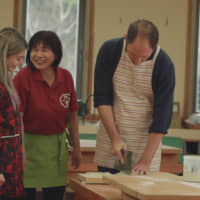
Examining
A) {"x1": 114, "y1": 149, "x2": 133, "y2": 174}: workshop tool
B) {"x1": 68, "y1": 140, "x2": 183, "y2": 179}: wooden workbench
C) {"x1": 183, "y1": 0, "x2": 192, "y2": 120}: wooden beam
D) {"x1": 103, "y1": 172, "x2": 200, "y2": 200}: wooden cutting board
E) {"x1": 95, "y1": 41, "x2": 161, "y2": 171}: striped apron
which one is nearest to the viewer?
{"x1": 103, "y1": 172, "x2": 200, "y2": 200}: wooden cutting board

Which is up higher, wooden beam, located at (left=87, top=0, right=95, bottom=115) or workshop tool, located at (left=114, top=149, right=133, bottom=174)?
wooden beam, located at (left=87, top=0, right=95, bottom=115)

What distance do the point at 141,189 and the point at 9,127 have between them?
56 centimetres

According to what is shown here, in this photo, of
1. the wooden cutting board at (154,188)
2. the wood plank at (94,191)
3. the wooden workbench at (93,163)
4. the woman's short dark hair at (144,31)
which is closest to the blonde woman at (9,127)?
the wood plank at (94,191)

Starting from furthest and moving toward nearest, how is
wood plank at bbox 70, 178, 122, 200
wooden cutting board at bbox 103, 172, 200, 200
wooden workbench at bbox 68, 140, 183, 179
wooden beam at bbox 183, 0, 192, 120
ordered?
wooden beam at bbox 183, 0, 192, 120, wooden workbench at bbox 68, 140, 183, 179, wood plank at bbox 70, 178, 122, 200, wooden cutting board at bbox 103, 172, 200, 200

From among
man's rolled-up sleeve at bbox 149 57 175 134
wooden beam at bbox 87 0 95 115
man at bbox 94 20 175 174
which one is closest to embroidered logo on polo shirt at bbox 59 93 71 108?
man at bbox 94 20 175 174

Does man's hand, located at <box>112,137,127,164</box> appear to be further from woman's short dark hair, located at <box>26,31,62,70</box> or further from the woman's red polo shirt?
woman's short dark hair, located at <box>26,31,62,70</box>

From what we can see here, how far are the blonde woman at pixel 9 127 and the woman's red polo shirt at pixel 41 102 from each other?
0.25 meters

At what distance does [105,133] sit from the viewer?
6.47ft

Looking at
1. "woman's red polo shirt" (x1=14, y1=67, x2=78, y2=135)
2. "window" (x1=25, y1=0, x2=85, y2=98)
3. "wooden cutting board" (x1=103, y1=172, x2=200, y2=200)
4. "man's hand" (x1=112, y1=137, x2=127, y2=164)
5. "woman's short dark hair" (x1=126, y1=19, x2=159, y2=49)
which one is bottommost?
"wooden cutting board" (x1=103, y1=172, x2=200, y2=200)

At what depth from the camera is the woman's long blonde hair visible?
159 centimetres

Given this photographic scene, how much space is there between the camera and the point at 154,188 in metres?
1.35

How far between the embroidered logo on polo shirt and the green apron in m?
0.14

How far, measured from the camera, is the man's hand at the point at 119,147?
179cm

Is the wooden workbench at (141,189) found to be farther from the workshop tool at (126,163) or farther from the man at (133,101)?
the man at (133,101)
